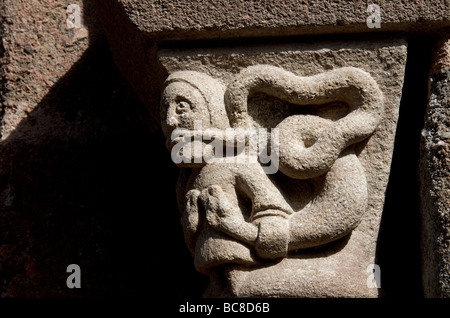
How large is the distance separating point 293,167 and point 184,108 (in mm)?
264

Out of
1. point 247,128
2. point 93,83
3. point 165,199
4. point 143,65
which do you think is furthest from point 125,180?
point 247,128

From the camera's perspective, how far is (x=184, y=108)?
1.92 meters

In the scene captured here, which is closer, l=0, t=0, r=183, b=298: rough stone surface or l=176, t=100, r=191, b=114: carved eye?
l=176, t=100, r=191, b=114: carved eye

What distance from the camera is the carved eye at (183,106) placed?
6.30 ft
